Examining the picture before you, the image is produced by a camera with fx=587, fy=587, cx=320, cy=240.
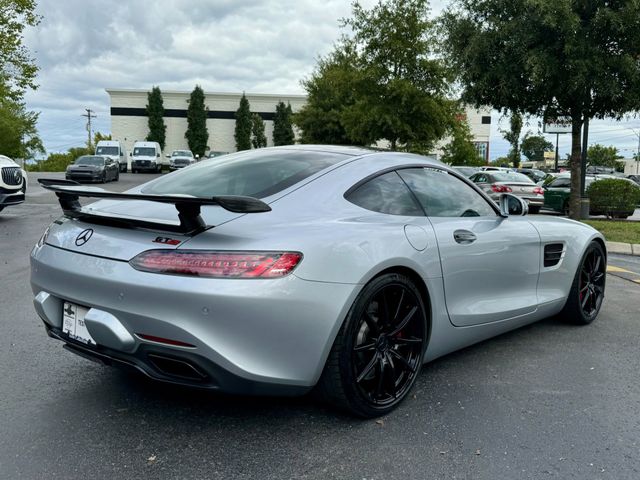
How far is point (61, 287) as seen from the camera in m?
2.88

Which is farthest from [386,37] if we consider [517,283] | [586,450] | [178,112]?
[178,112]

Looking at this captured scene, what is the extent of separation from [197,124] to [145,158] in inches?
1132

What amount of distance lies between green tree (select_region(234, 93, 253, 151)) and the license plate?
6439 cm

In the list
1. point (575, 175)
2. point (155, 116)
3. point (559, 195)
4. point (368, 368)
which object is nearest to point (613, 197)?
point (559, 195)

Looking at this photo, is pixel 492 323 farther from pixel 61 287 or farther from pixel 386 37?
pixel 386 37

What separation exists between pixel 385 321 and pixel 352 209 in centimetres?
62

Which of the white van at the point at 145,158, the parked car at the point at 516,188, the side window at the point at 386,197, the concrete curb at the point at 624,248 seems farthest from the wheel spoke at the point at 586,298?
the white van at the point at 145,158

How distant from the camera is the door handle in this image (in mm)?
3527

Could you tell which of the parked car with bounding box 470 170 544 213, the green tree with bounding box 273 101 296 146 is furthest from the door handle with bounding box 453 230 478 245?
the green tree with bounding box 273 101 296 146

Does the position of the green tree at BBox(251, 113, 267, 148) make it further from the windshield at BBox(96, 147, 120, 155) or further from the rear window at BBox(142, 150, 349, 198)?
the rear window at BBox(142, 150, 349, 198)

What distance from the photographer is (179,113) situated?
225ft

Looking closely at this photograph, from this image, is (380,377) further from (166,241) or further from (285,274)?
(166,241)

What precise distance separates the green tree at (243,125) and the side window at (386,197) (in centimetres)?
6396

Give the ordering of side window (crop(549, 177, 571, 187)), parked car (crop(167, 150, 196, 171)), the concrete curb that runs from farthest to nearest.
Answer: parked car (crop(167, 150, 196, 171))
side window (crop(549, 177, 571, 187))
the concrete curb
